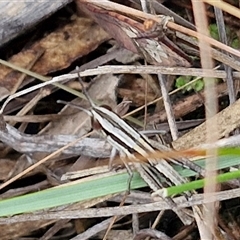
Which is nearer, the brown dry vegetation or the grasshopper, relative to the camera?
the grasshopper

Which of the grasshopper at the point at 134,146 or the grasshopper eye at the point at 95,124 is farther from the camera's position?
the grasshopper eye at the point at 95,124

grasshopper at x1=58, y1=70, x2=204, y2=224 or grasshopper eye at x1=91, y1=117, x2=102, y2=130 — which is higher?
grasshopper eye at x1=91, y1=117, x2=102, y2=130

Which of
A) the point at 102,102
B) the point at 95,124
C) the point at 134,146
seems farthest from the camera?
the point at 102,102

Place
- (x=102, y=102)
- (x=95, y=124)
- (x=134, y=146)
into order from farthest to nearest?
(x=102, y=102) → (x=95, y=124) → (x=134, y=146)

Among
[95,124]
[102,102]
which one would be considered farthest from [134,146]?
[102,102]

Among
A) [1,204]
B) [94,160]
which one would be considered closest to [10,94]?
[94,160]

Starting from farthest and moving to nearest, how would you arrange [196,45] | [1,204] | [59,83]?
[59,83]
[196,45]
[1,204]

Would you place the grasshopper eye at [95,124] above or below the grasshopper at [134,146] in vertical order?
→ above

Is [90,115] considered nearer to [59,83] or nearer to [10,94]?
[59,83]

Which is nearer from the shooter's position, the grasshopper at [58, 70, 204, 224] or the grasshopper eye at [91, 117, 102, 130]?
the grasshopper at [58, 70, 204, 224]

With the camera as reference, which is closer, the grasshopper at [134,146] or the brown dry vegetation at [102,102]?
the grasshopper at [134,146]

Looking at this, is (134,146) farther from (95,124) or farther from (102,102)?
(102,102)
